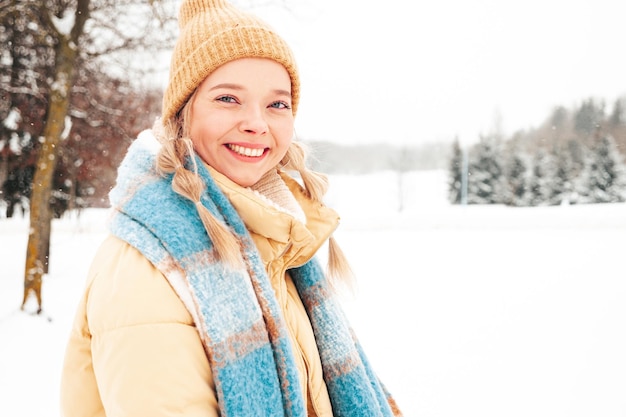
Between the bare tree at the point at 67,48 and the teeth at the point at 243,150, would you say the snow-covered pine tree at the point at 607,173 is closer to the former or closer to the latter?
the bare tree at the point at 67,48

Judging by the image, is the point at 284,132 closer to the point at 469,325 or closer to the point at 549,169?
the point at 469,325

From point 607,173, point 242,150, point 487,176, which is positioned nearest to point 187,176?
point 242,150

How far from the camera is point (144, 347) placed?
2.87 ft

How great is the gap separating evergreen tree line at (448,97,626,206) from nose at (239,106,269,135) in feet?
103

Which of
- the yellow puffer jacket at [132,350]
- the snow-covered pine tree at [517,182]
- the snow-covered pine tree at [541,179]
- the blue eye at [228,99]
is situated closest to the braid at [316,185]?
the blue eye at [228,99]

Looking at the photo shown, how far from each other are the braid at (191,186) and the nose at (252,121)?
15cm

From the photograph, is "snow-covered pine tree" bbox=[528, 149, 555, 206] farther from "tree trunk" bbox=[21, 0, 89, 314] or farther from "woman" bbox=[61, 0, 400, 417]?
"woman" bbox=[61, 0, 400, 417]

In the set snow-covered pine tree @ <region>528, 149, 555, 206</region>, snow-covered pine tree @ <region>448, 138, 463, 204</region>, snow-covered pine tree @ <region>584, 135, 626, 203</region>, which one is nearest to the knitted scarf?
snow-covered pine tree @ <region>584, 135, 626, 203</region>

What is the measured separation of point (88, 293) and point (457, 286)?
732cm

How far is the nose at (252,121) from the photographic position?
1210mm

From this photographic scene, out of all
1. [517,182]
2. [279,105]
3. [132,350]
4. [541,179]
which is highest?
[279,105]

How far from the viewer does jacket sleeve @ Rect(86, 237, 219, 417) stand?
2.86 ft

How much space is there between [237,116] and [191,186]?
0.82 ft

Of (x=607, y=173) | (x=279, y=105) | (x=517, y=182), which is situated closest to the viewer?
(x=279, y=105)
